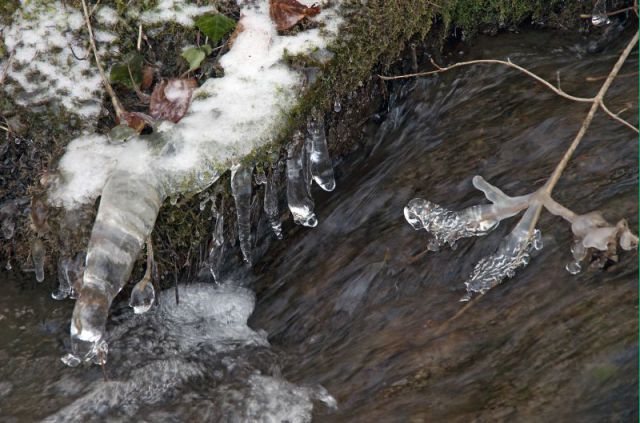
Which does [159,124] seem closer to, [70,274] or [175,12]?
[175,12]

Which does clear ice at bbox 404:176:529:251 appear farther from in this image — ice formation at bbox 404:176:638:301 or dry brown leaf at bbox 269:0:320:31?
dry brown leaf at bbox 269:0:320:31

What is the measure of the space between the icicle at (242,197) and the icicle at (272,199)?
130 millimetres

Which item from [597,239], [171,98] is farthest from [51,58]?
[597,239]

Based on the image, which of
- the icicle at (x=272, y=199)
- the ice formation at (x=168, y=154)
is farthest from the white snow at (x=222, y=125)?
the icicle at (x=272, y=199)

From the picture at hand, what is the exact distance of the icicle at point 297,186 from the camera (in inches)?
136

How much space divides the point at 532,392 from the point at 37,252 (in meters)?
2.27

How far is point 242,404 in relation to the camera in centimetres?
310

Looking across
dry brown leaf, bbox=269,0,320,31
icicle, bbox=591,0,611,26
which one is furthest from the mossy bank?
icicle, bbox=591,0,611,26

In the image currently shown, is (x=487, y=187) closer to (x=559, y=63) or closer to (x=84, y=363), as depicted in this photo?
(x=559, y=63)

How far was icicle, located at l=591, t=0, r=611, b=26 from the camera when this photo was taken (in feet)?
14.0

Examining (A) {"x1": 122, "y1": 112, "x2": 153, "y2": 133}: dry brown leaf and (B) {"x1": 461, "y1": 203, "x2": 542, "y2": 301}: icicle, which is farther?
(A) {"x1": 122, "y1": 112, "x2": 153, "y2": 133}: dry brown leaf

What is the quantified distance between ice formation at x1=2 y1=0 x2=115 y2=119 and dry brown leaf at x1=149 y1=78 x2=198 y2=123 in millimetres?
261

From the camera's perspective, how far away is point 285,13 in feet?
11.2

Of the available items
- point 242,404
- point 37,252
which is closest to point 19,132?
point 37,252
